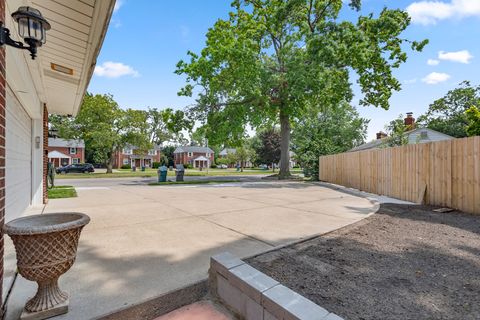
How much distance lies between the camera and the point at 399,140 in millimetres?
20547

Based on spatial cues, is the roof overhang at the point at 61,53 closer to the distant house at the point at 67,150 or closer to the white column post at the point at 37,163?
the white column post at the point at 37,163

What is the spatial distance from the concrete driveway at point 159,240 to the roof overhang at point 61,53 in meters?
2.90

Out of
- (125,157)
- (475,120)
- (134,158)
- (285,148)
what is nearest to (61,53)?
(475,120)

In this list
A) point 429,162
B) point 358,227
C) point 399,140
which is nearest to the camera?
point 358,227

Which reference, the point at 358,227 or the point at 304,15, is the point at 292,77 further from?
the point at 358,227

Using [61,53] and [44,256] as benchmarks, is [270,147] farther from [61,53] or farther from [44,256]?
[44,256]

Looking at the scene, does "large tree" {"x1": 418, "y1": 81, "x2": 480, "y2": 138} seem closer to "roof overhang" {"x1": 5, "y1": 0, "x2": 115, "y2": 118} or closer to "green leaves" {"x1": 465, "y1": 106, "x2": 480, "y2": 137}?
"green leaves" {"x1": 465, "y1": 106, "x2": 480, "y2": 137}

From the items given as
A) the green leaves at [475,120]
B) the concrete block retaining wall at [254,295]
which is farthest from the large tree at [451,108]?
the concrete block retaining wall at [254,295]

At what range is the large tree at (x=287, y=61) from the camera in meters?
13.9

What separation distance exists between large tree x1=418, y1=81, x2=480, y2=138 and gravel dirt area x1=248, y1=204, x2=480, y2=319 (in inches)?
1416

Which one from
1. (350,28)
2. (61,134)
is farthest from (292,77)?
(61,134)

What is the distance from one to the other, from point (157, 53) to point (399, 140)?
18.9 m

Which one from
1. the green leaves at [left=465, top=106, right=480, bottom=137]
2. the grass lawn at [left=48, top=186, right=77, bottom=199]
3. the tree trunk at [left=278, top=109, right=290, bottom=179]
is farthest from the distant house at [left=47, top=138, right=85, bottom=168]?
the green leaves at [left=465, top=106, right=480, bottom=137]

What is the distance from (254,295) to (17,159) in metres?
5.85
